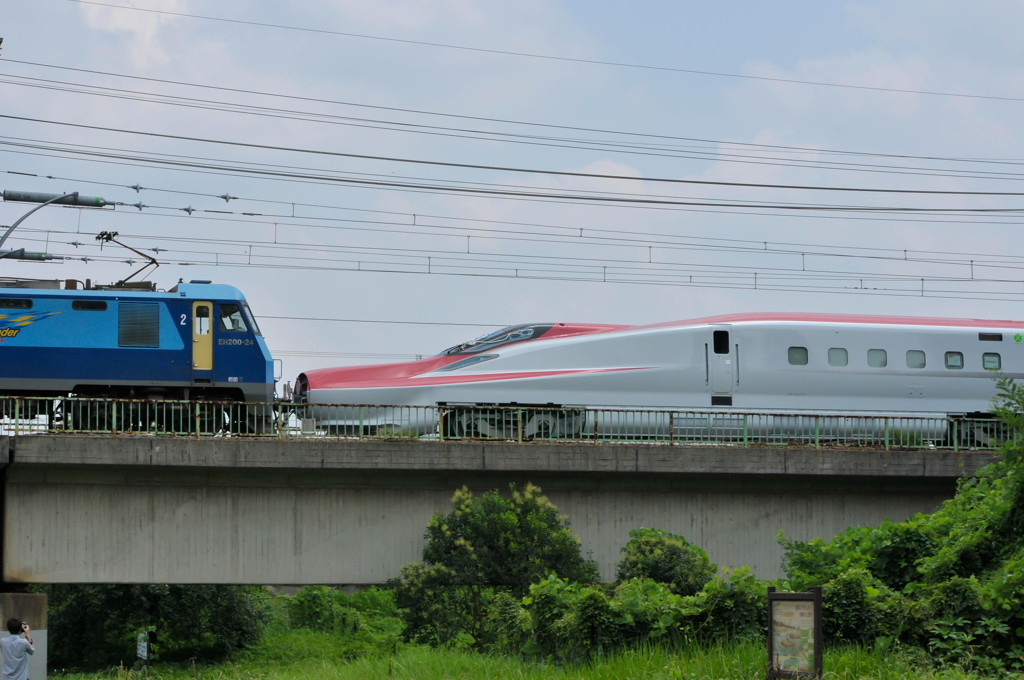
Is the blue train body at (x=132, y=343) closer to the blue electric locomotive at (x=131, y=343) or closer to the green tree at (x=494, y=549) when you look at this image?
the blue electric locomotive at (x=131, y=343)

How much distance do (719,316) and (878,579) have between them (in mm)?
10553

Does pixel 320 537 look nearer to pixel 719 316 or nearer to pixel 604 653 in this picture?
pixel 604 653

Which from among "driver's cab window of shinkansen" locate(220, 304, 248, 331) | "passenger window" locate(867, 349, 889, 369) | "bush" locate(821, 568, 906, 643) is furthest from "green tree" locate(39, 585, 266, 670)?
"bush" locate(821, 568, 906, 643)

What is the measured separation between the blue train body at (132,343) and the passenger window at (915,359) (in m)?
13.8

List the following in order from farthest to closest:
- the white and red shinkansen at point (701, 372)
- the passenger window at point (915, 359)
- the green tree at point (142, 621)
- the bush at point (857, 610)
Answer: the green tree at point (142, 621)
the passenger window at point (915, 359)
the white and red shinkansen at point (701, 372)
the bush at point (857, 610)

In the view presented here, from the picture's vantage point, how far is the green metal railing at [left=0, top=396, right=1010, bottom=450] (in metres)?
19.3

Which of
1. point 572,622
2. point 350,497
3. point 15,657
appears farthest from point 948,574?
point 15,657

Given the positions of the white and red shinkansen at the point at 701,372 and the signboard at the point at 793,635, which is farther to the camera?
the white and red shinkansen at the point at 701,372

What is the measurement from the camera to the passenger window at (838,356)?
23.4 metres

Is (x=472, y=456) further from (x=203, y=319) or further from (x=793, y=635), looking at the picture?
(x=793, y=635)

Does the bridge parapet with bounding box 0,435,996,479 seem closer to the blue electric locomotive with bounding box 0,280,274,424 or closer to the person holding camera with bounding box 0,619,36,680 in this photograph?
the blue electric locomotive with bounding box 0,280,274,424

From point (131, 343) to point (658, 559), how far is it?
11.5 metres

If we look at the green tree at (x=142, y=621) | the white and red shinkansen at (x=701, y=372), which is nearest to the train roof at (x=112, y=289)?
the white and red shinkansen at (x=701, y=372)

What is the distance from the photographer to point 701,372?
74.5 ft
